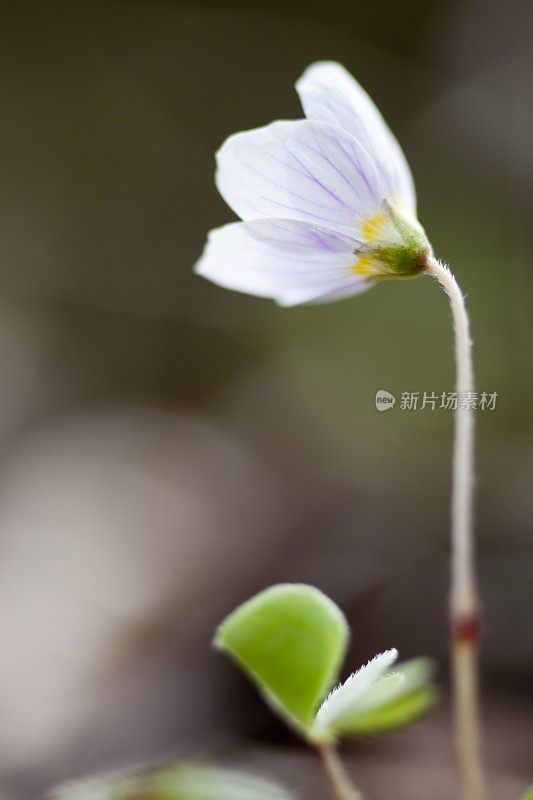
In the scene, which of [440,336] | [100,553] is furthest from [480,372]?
[100,553]

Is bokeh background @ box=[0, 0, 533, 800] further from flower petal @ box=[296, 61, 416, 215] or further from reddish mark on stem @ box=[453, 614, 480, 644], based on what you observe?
flower petal @ box=[296, 61, 416, 215]

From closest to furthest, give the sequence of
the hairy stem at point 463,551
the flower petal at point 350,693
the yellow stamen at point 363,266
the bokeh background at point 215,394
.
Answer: the flower petal at point 350,693 < the hairy stem at point 463,551 < the yellow stamen at point 363,266 < the bokeh background at point 215,394

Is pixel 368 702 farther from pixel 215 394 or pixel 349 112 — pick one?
pixel 215 394

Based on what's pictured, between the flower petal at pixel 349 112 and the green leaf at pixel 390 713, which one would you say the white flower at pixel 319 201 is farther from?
the green leaf at pixel 390 713

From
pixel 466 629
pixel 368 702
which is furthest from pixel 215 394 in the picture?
pixel 368 702

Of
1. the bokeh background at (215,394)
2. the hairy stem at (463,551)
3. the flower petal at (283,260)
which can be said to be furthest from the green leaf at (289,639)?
the bokeh background at (215,394)

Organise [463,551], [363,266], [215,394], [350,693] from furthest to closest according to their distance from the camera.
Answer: [215,394] < [363,266] < [463,551] < [350,693]
